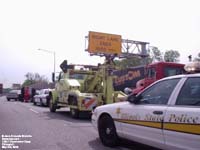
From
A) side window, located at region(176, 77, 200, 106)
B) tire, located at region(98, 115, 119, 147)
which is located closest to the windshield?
tire, located at region(98, 115, 119, 147)

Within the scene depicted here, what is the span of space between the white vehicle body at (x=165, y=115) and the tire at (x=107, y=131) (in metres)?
0.23

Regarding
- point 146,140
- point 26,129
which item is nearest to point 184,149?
point 146,140

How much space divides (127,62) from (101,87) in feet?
173

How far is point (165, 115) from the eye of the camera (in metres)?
5.97

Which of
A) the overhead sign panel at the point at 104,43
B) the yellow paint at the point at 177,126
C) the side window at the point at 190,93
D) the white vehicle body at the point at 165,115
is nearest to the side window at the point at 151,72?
the white vehicle body at the point at 165,115

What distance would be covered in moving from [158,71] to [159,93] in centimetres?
912

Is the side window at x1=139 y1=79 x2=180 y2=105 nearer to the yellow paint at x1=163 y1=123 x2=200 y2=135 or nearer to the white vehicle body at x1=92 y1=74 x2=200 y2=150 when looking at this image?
the white vehicle body at x1=92 y1=74 x2=200 y2=150

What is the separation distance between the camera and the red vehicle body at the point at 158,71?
610 inches

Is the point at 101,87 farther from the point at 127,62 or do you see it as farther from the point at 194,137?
the point at 127,62

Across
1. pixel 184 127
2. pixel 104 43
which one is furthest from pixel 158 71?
pixel 104 43

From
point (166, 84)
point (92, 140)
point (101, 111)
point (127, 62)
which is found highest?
point (127, 62)

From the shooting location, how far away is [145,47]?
48.3 m

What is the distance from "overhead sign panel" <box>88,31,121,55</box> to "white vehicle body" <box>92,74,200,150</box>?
34918 mm

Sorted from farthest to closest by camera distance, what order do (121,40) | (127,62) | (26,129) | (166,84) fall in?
(127,62)
(121,40)
(26,129)
(166,84)
